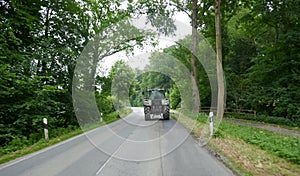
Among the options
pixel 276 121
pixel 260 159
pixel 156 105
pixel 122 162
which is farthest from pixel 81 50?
pixel 276 121

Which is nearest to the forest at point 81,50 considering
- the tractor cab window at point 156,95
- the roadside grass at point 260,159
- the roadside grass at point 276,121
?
the roadside grass at point 276,121

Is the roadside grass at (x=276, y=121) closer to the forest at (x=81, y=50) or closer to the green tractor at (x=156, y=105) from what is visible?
the forest at (x=81, y=50)

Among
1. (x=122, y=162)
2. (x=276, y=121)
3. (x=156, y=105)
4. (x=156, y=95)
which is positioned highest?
(x=156, y=95)

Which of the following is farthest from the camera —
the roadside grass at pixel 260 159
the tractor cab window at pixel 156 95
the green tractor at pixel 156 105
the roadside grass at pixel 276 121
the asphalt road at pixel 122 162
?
the tractor cab window at pixel 156 95

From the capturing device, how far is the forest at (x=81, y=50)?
30.1 ft

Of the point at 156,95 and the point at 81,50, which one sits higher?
the point at 81,50

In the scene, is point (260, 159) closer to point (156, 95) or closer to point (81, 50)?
point (156, 95)

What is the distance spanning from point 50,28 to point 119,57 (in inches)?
308

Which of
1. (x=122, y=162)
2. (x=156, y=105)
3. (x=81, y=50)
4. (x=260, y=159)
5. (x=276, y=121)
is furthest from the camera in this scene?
(x=156, y=105)

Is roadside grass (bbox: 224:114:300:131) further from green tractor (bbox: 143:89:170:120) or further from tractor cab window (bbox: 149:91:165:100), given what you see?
tractor cab window (bbox: 149:91:165:100)

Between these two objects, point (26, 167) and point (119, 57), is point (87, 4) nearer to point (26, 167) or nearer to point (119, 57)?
point (119, 57)

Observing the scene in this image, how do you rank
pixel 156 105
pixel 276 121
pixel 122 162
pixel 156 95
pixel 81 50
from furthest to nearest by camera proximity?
pixel 156 95
pixel 156 105
pixel 276 121
pixel 81 50
pixel 122 162

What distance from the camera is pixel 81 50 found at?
14.6 metres

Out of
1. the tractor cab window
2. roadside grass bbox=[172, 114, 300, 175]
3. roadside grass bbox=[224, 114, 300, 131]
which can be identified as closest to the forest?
roadside grass bbox=[224, 114, 300, 131]
